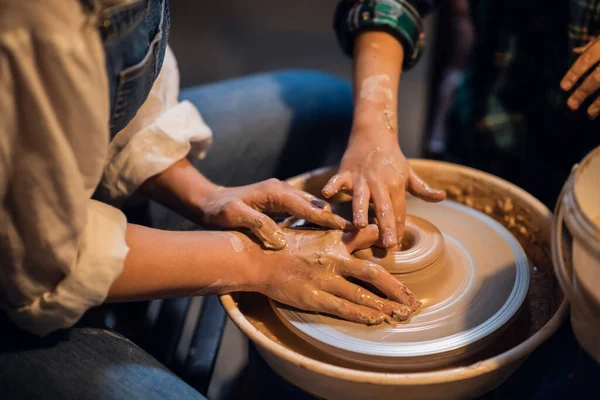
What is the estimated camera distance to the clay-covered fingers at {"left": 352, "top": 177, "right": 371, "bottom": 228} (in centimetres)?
92

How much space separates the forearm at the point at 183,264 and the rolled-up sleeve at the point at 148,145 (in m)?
0.23

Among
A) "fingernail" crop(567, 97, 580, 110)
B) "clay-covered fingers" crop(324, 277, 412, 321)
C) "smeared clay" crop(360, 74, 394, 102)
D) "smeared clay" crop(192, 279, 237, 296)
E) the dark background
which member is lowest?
the dark background

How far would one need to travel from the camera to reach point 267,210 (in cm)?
100

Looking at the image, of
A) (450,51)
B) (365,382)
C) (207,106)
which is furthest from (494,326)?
(450,51)

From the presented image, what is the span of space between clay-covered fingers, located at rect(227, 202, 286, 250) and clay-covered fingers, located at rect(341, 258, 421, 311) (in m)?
0.13

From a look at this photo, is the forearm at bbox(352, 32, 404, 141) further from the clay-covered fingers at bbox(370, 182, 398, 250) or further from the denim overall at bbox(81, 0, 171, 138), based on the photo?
the denim overall at bbox(81, 0, 171, 138)

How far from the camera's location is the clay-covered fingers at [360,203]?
0.92 metres

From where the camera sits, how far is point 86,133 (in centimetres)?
69

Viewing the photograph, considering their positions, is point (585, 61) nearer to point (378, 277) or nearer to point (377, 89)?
point (377, 89)

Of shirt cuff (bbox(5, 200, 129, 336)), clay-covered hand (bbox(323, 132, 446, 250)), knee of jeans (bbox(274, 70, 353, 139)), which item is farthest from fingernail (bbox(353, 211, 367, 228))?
knee of jeans (bbox(274, 70, 353, 139))

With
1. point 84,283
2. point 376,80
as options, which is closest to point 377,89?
point 376,80

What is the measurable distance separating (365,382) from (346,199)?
1.95ft

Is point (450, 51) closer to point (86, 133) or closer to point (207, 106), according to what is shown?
point (207, 106)

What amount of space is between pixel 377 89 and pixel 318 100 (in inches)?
16.3
